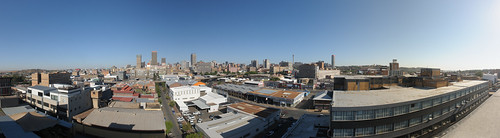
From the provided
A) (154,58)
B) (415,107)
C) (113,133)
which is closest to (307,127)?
(415,107)

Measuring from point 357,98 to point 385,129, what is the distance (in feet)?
5.91

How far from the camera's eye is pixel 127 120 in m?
12.5

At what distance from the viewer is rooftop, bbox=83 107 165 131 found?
38.7ft

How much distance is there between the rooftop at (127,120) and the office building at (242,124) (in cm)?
302

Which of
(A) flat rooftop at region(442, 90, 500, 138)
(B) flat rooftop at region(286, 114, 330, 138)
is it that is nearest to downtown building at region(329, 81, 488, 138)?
(A) flat rooftop at region(442, 90, 500, 138)

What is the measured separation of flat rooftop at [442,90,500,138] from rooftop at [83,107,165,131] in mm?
19508

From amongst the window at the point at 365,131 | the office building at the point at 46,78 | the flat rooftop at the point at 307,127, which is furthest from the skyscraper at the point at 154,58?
the window at the point at 365,131

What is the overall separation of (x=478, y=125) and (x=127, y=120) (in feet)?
85.9

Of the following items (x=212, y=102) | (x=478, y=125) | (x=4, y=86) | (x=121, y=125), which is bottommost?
(x=212, y=102)

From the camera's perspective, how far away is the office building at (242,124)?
1253 centimetres

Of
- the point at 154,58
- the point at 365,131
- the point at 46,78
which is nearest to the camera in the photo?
the point at 365,131

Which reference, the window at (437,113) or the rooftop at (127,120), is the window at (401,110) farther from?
the rooftop at (127,120)

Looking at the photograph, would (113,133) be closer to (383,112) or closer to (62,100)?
(62,100)

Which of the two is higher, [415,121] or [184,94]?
[415,121]
